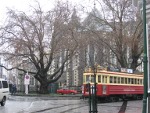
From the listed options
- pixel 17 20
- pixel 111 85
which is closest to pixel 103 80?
pixel 111 85

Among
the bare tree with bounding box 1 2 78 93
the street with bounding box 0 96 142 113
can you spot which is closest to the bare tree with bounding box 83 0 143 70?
the bare tree with bounding box 1 2 78 93

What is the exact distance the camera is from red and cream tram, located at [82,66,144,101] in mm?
35594

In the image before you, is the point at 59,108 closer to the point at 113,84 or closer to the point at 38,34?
the point at 113,84

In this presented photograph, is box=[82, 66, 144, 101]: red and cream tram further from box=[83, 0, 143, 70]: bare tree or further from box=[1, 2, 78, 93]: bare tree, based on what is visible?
box=[1, 2, 78, 93]: bare tree

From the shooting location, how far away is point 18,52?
5225cm

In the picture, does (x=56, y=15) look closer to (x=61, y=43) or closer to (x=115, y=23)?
(x=61, y=43)

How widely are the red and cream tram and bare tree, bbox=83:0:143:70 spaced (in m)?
5.32

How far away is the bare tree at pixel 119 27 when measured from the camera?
4481 cm

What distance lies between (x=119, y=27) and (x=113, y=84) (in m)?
10.6

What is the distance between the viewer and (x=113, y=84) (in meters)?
37.0

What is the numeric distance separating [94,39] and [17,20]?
12303 mm

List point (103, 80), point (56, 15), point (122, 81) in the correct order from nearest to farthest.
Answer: point (103, 80), point (122, 81), point (56, 15)

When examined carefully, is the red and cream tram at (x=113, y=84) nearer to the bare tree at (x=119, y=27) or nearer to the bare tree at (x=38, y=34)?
the bare tree at (x=119, y=27)

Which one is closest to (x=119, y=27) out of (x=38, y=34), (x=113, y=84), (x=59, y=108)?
(x=113, y=84)
